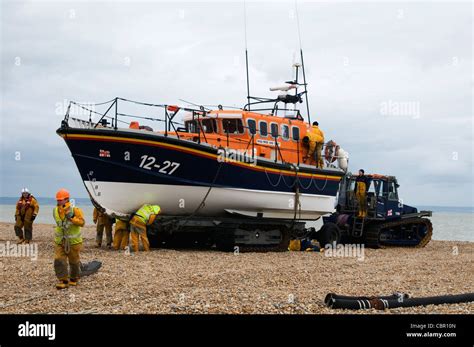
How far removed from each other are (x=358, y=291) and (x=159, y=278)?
3.06m

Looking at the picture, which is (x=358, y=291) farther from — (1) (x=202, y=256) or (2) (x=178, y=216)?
(2) (x=178, y=216)

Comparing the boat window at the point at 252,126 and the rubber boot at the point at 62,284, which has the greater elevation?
the boat window at the point at 252,126

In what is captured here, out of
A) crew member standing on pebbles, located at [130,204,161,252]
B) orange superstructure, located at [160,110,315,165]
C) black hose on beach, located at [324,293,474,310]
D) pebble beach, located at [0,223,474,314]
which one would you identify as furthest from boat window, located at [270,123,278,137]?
black hose on beach, located at [324,293,474,310]

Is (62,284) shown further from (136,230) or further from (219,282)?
(136,230)

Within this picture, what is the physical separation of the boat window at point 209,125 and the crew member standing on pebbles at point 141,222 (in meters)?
2.78

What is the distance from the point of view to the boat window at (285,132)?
15.7m

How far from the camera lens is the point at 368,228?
18344 millimetres

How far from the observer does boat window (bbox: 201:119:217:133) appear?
14.9 meters

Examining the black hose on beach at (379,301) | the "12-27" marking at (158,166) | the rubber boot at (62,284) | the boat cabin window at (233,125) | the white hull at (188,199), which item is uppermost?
the boat cabin window at (233,125)

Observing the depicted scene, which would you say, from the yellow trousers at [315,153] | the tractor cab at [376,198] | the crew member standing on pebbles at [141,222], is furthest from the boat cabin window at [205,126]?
the tractor cab at [376,198]

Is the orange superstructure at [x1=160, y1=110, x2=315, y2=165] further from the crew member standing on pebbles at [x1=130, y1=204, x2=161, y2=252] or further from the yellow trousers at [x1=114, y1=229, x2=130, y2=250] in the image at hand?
the yellow trousers at [x1=114, y1=229, x2=130, y2=250]

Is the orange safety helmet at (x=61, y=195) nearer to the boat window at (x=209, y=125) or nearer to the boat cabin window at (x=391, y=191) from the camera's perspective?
the boat window at (x=209, y=125)
